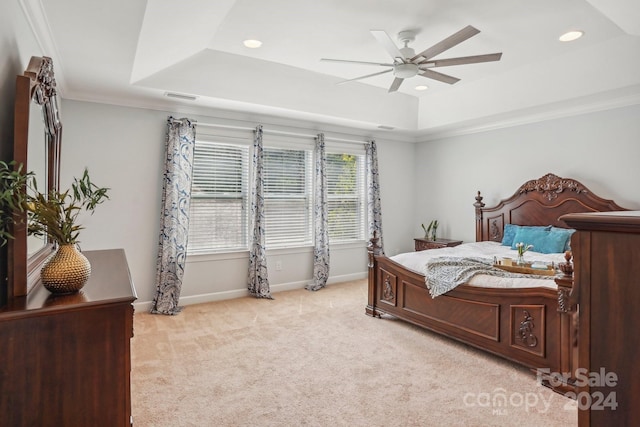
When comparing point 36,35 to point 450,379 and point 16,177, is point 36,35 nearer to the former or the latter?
point 16,177

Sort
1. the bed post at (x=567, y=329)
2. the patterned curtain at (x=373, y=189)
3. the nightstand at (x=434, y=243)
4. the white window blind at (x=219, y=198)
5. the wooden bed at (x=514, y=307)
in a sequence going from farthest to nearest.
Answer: the patterned curtain at (x=373, y=189) → the nightstand at (x=434, y=243) → the white window blind at (x=219, y=198) → the wooden bed at (x=514, y=307) → the bed post at (x=567, y=329)

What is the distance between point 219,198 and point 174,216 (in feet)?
2.16

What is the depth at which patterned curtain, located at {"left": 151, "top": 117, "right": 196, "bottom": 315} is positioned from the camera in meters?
4.23

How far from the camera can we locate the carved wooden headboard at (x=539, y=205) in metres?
4.30

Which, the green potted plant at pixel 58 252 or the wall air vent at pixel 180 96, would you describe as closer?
the green potted plant at pixel 58 252

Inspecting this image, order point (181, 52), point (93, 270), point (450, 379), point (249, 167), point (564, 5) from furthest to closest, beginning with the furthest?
point (249, 167) → point (181, 52) → point (564, 5) → point (450, 379) → point (93, 270)

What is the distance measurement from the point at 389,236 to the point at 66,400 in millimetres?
5352

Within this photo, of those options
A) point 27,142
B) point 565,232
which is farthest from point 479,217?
point 27,142

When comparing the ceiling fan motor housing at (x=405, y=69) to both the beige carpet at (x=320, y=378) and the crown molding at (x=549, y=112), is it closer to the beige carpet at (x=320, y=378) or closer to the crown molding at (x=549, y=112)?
the crown molding at (x=549, y=112)

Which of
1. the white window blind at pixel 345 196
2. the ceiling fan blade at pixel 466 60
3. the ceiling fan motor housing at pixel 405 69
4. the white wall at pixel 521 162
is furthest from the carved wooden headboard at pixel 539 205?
the ceiling fan motor housing at pixel 405 69

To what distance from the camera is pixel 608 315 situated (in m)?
0.92

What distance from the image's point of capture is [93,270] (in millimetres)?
2115

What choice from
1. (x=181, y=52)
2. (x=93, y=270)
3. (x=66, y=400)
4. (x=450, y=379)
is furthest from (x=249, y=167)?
(x=66, y=400)

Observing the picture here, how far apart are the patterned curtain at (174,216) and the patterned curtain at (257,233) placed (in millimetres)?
817
